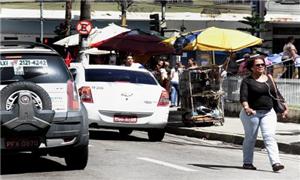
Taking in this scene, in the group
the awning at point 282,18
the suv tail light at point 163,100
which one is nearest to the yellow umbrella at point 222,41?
the suv tail light at point 163,100

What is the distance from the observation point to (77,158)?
9.34 meters

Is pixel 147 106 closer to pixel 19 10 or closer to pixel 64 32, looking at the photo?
pixel 64 32

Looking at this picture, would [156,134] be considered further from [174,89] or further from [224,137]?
[174,89]

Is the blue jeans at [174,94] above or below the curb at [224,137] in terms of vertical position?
below

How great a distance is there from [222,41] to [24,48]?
8470mm

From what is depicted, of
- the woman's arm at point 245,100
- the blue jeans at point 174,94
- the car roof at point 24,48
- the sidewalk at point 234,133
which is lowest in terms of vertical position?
the blue jeans at point 174,94

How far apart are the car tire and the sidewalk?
5.70 m

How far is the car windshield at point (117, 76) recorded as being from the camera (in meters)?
13.8

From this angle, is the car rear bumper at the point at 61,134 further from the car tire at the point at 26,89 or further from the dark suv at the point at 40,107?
the car tire at the point at 26,89

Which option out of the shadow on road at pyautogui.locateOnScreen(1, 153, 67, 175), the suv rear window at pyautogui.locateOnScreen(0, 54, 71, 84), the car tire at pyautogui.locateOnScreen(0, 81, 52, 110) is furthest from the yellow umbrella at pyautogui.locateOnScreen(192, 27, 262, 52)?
the car tire at pyautogui.locateOnScreen(0, 81, 52, 110)

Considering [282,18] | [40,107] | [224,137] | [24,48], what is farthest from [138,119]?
[282,18]

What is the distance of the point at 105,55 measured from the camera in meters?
33.7

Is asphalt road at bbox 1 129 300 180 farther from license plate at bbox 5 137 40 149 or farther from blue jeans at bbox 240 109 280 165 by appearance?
license plate at bbox 5 137 40 149

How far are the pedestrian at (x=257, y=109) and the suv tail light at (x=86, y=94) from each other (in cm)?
424
